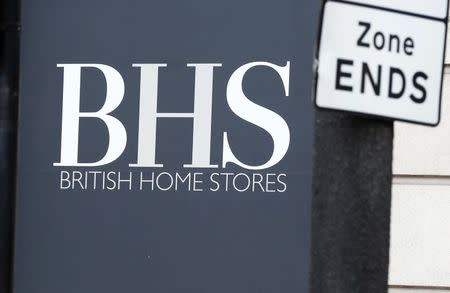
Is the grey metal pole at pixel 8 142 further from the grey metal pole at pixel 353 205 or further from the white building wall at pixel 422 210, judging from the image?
the grey metal pole at pixel 353 205

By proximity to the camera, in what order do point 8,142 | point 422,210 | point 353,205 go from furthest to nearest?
point 8,142, point 422,210, point 353,205

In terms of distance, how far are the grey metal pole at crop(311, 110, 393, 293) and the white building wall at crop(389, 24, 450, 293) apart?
388 centimetres

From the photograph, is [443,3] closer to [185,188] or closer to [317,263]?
[317,263]

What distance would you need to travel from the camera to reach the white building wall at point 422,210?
7477 millimetres

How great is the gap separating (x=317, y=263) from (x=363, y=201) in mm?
222

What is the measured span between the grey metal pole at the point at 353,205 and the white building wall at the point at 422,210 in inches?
153

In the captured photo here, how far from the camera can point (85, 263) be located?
26.3 feet

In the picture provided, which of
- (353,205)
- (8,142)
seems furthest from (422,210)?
(353,205)

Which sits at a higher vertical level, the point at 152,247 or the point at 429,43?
the point at 429,43

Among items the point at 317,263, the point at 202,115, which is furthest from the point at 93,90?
the point at 317,263

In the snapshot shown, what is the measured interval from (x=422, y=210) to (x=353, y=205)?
3.96 m

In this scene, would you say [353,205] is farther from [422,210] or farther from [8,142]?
[8,142]

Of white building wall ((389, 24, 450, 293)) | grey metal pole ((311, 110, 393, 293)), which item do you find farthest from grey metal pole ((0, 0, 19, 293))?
grey metal pole ((311, 110, 393, 293))

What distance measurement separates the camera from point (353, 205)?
3.63m
